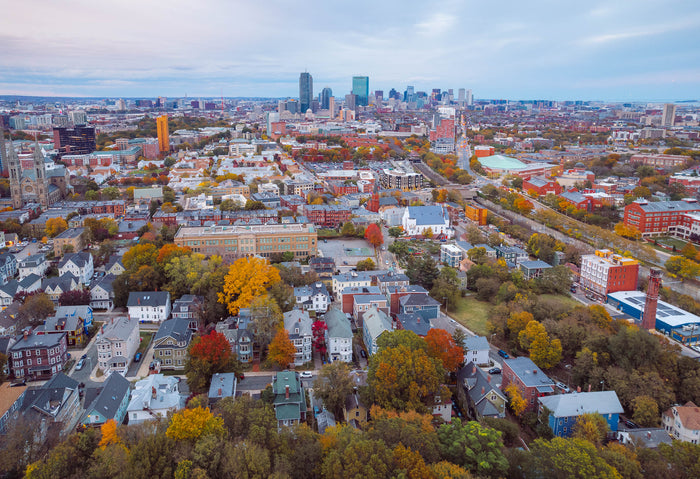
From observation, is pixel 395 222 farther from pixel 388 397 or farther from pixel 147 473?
pixel 147 473

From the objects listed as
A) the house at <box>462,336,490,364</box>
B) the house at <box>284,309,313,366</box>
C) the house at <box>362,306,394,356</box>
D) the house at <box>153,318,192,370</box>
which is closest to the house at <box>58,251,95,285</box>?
the house at <box>153,318,192,370</box>

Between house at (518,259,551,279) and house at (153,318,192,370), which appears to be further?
house at (518,259,551,279)

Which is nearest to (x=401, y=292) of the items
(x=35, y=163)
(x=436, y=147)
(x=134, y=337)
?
(x=134, y=337)

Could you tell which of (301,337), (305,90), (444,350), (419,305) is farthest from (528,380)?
(305,90)

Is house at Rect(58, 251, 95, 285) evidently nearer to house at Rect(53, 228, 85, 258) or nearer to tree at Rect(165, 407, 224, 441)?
house at Rect(53, 228, 85, 258)

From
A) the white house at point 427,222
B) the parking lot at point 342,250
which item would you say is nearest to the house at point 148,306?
the parking lot at point 342,250

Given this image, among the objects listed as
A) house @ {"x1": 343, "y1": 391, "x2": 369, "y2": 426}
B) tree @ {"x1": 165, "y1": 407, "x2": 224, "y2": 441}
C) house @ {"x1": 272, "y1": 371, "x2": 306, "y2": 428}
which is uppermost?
tree @ {"x1": 165, "y1": 407, "x2": 224, "y2": 441}

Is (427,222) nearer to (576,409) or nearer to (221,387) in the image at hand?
(576,409)
